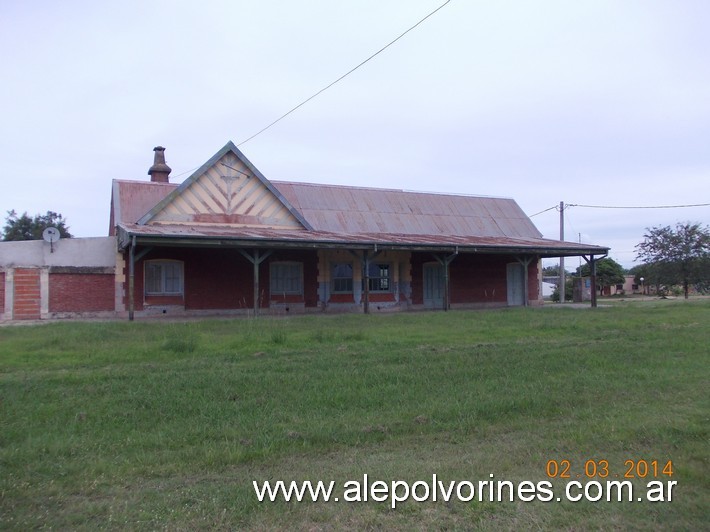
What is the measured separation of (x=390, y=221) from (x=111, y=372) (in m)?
18.2

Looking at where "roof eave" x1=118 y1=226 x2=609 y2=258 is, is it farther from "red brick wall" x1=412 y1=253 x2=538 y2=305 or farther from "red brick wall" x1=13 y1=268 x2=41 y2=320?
"red brick wall" x1=412 y1=253 x2=538 y2=305

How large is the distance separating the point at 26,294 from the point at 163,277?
4.17 m

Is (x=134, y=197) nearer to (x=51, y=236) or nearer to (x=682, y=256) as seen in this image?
(x=51, y=236)

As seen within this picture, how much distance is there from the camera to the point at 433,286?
25.7 meters

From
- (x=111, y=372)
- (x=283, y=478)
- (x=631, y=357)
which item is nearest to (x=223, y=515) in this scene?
(x=283, y=478)

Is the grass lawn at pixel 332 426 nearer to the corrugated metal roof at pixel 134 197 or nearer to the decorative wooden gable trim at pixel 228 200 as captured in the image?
the decorative wooden gable trim at pixel 228 200

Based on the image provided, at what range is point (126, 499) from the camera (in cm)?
454

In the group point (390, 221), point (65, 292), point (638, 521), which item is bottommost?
point (638, 521)

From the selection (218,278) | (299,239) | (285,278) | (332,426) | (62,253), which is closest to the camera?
(332,426)

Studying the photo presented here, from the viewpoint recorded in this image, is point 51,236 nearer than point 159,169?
Yes

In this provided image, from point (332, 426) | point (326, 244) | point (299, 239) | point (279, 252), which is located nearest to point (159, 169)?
point (279, 252)

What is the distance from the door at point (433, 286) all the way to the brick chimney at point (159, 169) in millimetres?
12053

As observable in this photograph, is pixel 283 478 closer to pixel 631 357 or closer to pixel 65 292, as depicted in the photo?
pixel 631 357

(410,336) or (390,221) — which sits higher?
(390,221)
